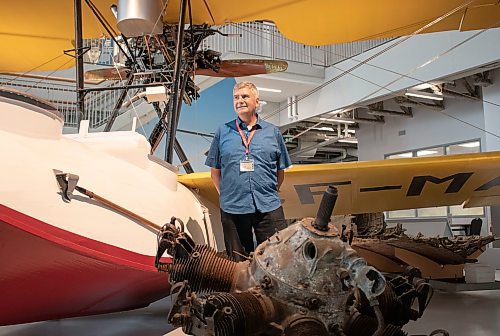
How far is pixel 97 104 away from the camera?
31.1 ft

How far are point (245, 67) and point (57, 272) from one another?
→ 171 inches

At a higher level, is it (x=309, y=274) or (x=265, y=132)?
(x=265, y=132)

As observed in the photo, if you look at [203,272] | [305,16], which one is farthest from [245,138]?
[305,16]

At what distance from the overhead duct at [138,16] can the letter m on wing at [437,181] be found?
2.14 m

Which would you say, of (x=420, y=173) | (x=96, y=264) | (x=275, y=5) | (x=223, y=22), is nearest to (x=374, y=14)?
(x=275, y=5)

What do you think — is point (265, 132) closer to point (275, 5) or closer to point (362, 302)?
point (362, 302)

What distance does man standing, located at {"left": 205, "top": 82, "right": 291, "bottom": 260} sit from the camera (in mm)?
2307

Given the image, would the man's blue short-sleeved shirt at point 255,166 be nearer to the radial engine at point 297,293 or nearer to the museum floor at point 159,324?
the radial engine at point 297,293

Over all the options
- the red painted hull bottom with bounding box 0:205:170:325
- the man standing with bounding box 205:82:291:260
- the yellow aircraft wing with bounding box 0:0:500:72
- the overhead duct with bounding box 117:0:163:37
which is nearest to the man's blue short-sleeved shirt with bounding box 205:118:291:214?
the man standing with bounding box 205:82:291:260

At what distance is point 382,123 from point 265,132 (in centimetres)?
895

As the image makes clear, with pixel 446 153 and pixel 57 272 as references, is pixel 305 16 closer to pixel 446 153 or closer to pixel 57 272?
pixel 57 272

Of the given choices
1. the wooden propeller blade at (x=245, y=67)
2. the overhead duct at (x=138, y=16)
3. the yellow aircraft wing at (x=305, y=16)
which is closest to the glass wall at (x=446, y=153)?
the yellow aircraft wing at (x=305, y=16)

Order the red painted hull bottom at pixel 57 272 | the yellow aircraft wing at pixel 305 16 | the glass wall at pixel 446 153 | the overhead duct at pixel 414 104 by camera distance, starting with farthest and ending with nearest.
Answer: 1. the overhead duct at pixel 414 104
2. the glass wall at pixel 446 153
3. the yellow aircraft wing at pixel 305 16
4. the red painted hull bottom at pixel 57 272

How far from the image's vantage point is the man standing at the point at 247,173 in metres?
2.31
